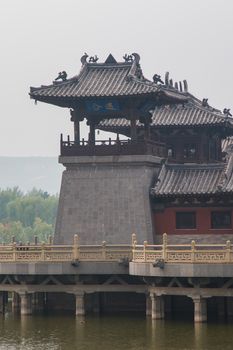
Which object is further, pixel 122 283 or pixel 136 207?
pixel 136 207

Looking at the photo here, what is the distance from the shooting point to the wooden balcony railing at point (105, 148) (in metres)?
57.6

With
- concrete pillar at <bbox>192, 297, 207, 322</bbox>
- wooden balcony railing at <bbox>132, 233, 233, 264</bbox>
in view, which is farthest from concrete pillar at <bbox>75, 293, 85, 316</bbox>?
concrete pillar at <bbox>192, 297, 207, 322</bbox>

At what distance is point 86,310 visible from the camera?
176ft

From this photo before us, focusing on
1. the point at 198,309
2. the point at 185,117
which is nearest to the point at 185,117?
the point at 185,117

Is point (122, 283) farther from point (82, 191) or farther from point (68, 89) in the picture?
point (68, 89)

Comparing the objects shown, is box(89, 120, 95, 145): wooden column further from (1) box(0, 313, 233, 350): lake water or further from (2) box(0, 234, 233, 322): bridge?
(1) box(0, 313, 233, 350): lake water

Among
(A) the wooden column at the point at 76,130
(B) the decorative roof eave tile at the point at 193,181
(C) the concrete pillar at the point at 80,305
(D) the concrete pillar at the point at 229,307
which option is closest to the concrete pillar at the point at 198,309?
(D) the concrete pillar at the point at 229,307

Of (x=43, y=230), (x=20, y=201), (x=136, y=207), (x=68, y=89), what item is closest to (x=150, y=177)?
(x=136, y=207)

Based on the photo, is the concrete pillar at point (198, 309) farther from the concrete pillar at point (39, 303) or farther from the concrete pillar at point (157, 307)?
the concrete pillar at point (39, 303)

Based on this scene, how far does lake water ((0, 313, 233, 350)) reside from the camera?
1670 inches

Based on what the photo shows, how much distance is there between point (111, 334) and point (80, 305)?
682 centimetres

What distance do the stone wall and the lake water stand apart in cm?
628

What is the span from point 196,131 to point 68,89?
10795 mm

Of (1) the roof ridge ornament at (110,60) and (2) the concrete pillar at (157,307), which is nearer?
(2) the concrete pillar at (157,307)
